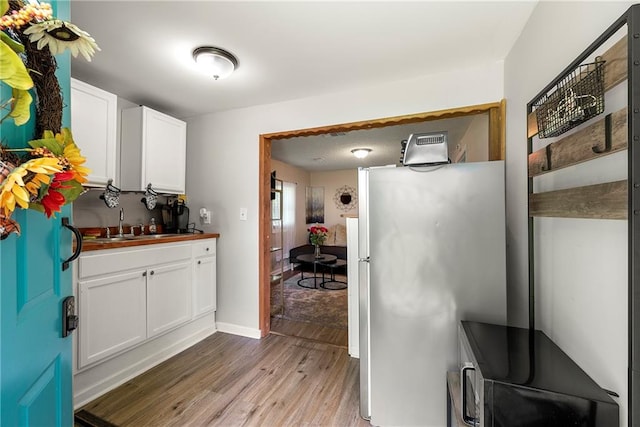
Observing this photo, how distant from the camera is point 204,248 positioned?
8.87 feet

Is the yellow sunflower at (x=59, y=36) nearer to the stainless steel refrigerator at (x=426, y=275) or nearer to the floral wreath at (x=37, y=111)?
the floral wreath at (x=37, y=111)

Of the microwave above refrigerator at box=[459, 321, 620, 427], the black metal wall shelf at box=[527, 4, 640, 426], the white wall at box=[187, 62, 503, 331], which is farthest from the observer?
the white wall at box=[187, 62, 503, 331]

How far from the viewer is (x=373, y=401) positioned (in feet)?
5.09

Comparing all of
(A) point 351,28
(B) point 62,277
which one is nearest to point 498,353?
(B) point 62,277

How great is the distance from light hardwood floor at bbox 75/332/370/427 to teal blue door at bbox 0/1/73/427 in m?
1.03

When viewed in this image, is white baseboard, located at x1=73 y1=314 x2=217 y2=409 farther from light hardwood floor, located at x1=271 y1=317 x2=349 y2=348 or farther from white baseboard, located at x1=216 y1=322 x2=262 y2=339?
light hardwood floor, located at x1=271 y1=317 x2=349 y2=348

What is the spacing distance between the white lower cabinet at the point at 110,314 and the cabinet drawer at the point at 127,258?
0.06 meters

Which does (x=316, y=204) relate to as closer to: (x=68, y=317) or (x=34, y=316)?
(x=68, y=317)

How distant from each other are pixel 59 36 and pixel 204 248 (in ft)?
7.48

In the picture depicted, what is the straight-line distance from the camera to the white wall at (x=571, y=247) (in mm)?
838

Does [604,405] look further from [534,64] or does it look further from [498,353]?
[534,64]

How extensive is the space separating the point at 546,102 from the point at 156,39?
6.92 feet

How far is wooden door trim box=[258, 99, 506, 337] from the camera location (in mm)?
2041

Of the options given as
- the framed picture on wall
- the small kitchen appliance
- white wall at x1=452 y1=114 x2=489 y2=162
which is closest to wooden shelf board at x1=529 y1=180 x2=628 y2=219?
the small kitchen appliance
